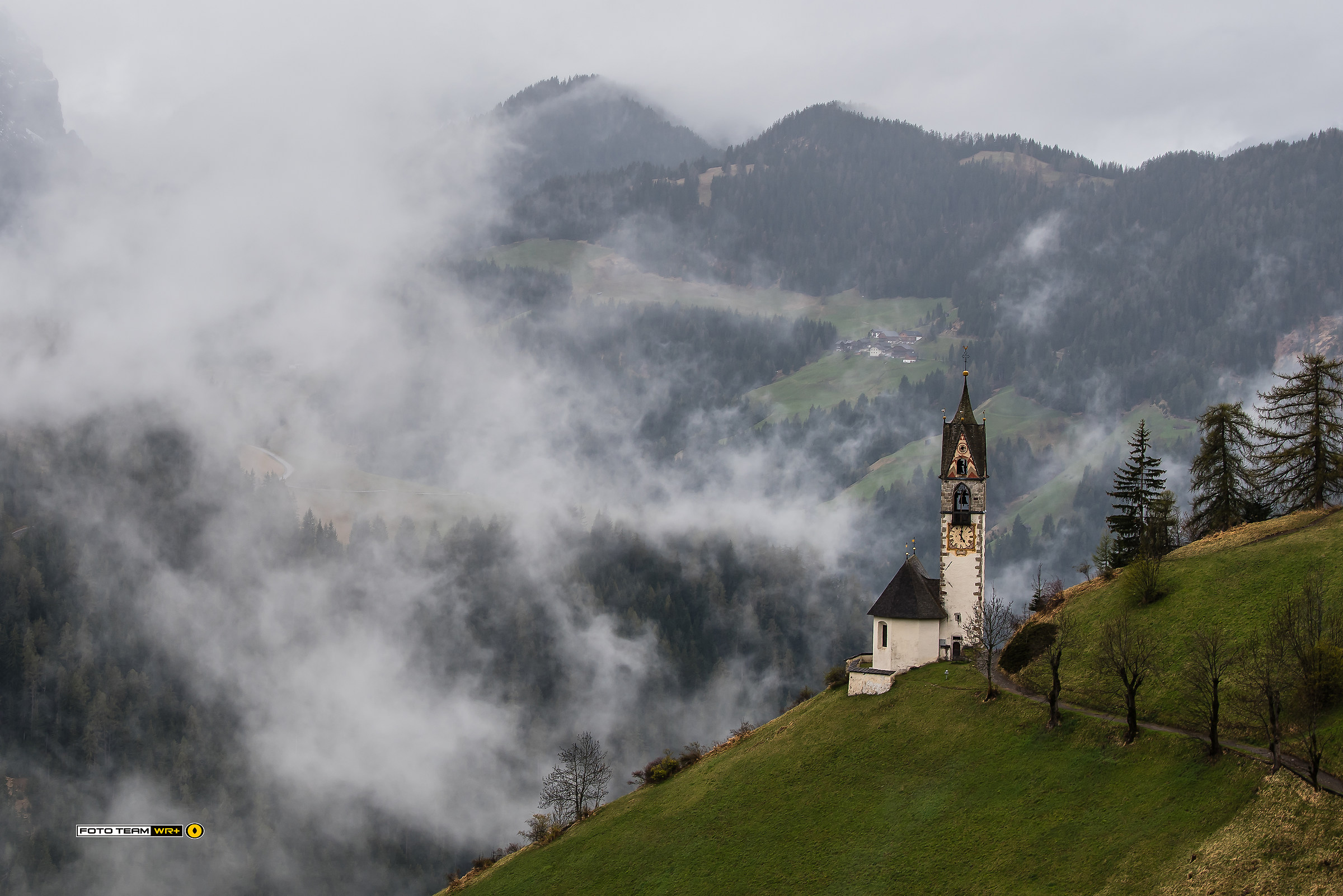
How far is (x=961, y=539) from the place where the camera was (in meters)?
90.1

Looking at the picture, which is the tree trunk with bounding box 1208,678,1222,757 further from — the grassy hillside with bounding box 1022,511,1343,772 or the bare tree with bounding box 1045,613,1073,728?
the bare tree with bounding box 1045,613,1073,728

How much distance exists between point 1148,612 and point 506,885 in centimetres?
4905

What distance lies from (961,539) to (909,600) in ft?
28.1

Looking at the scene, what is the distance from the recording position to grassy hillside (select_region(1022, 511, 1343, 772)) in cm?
6250

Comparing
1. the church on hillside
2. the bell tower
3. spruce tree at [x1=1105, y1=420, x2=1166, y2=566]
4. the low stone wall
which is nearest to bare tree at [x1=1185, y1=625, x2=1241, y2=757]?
the church on hillside

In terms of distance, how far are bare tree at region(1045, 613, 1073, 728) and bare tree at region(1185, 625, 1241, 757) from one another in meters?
7.07

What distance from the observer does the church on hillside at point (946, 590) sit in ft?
278

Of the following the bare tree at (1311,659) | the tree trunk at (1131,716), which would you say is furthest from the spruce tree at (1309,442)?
the tree trunk at (1131,716)

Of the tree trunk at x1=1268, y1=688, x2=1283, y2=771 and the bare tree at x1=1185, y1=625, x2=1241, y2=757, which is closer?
the tree trunk at x1=1268, y1=688, x2=1283, y2=771

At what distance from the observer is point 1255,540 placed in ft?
247

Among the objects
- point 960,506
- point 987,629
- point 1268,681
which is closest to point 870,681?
point 987,629

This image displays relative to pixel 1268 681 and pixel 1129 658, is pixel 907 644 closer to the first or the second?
pixel 1129 658

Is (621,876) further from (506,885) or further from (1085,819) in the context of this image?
(1085,819)

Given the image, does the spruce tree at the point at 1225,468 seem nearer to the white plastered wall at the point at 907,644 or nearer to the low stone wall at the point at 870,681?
the white plastered wall at the point at 907,644
